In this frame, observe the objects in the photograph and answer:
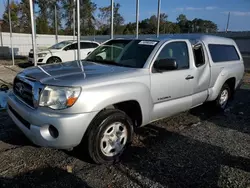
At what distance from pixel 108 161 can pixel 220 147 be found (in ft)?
6.10

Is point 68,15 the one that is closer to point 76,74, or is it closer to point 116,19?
point 116,19

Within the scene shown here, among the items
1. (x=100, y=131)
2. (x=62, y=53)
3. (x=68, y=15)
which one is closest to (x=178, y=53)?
(x=100, y=131)

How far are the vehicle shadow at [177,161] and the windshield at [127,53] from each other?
1.32m

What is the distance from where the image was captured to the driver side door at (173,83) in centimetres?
371

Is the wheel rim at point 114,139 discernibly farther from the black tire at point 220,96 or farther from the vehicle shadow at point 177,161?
the black tire at point 220,96

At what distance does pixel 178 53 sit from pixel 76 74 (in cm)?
197

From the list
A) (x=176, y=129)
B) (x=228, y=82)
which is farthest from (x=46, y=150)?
(x=228, y=82)

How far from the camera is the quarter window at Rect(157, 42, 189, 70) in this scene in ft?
13.1

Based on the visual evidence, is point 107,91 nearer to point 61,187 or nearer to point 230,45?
point 61,187

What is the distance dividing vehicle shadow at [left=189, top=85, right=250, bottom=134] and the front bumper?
10.5 ft

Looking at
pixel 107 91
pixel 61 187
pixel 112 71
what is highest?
pixel 112 71

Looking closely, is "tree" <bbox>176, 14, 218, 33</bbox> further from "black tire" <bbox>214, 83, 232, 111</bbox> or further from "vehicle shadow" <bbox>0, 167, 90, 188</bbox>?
"vehicle shadow" <bbox>0, 167, 90, 188</bbox>

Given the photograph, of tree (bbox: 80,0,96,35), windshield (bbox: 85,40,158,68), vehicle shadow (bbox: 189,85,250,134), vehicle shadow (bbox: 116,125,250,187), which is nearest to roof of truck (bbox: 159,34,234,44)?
windshield (bbox: 85,40,158,68)

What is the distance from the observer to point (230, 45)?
591cm
